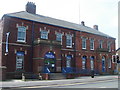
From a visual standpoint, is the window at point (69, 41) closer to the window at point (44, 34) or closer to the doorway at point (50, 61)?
the window at point (44, 34)

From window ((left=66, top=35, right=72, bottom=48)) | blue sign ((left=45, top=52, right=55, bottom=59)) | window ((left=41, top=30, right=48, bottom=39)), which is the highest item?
window ((left=41, top=30, right=48, bottom=39))

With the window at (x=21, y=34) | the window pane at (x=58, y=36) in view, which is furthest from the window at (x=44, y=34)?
the window at (x=21, y=34)

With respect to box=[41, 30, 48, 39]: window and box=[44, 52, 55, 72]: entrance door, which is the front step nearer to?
box=[44, 52, 55, 72]: entrance door

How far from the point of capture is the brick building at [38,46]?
79.7 feet

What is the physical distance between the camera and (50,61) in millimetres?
27156

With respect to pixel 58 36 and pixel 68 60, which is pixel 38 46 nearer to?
pixel 58 36

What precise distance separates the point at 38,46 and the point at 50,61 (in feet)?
11.4

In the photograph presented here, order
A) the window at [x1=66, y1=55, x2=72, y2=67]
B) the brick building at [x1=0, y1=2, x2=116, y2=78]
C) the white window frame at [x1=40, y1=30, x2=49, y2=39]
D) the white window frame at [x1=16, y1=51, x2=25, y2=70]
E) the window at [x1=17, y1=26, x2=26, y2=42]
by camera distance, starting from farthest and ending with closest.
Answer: the window at [x1=66, y1=55, x2=72, y2=67] < the white window frame at [x1=40, y1=30, x2=49, y2=39] < the window at [x1=17, y1=26, x2=26, y2=42] < the white window frame at [x1=16, y1=51, x2=25, y2=70] < the brick building at [x1=0, y1=2, x2=116, y2=78]

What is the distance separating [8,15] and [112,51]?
27.1 meters

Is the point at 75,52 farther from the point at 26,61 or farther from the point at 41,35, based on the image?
the point at 26,61

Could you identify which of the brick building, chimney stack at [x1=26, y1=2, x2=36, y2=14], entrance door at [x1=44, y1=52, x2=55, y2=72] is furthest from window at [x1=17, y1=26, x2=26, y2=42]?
chimney stack at [x1=26, y1=2, x2=36, y2=14]

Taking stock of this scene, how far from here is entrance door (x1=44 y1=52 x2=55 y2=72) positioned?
26.7 metres

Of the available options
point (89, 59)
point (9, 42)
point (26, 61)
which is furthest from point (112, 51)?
point (9, 42)

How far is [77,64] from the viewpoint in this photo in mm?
33000
